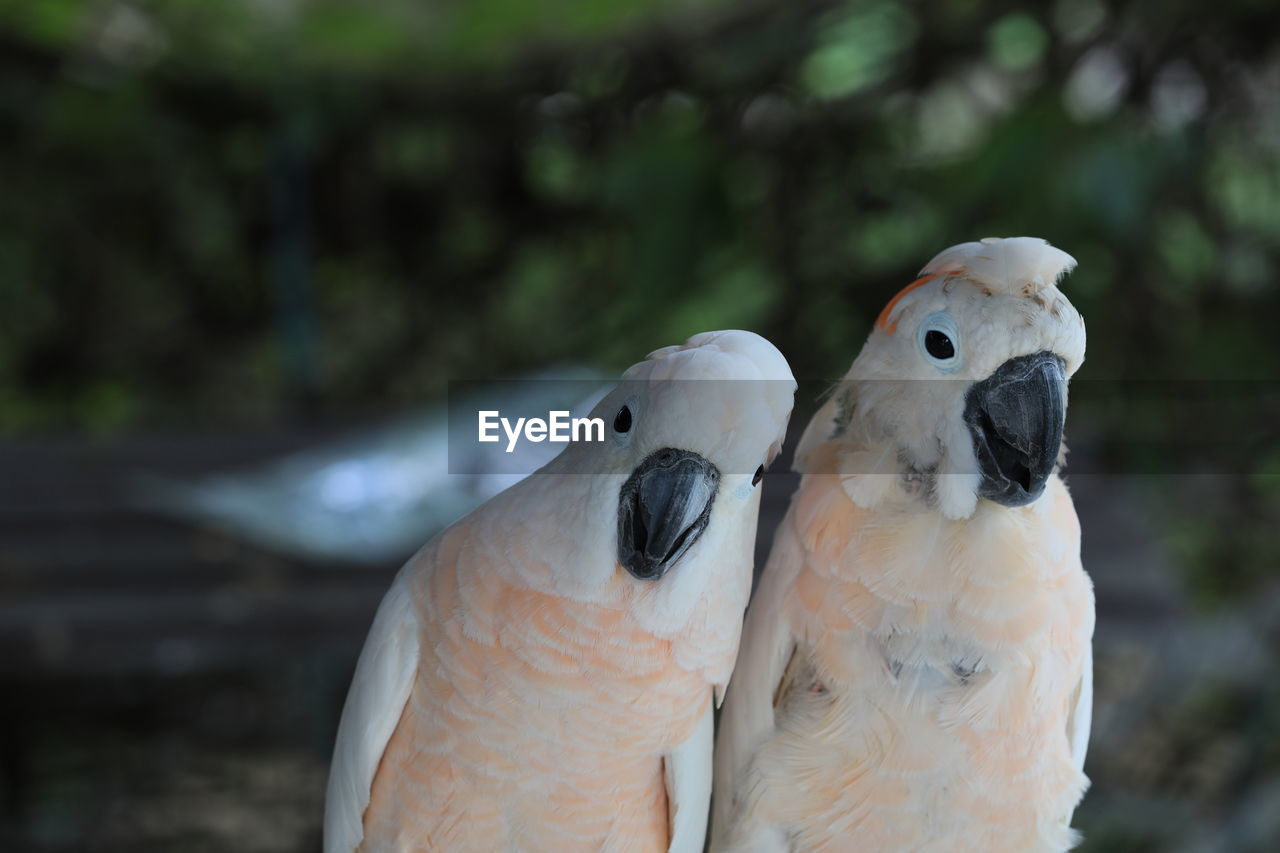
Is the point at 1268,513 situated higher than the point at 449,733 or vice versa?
the point at 1268,513

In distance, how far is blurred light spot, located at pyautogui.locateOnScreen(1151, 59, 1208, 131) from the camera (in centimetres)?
229

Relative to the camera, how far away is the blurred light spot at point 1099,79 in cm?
229

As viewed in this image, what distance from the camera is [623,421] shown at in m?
0.61

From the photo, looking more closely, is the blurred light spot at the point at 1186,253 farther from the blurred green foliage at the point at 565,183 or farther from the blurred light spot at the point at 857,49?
the blurred light spot at the point at 857,49

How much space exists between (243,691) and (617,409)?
2.12 m

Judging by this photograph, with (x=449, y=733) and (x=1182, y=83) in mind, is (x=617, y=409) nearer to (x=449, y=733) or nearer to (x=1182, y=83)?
(x=449, y=733)

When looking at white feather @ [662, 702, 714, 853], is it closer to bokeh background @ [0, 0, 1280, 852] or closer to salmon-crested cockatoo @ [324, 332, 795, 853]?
A: salmon-crested cockatoo @ [324, 332, 795, 853]

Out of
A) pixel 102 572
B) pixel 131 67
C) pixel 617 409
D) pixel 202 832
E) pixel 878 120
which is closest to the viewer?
pixel 617 409

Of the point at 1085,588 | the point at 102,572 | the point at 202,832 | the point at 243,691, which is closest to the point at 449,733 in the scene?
the point at 1085,588

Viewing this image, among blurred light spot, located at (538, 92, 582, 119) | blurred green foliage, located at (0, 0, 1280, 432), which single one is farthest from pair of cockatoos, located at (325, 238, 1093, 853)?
blurred light spot, located at (538, 92, 582, 119)

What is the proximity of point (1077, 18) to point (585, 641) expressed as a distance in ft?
7.52

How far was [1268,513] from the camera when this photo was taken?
256 cm

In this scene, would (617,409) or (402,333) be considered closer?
(617,409)

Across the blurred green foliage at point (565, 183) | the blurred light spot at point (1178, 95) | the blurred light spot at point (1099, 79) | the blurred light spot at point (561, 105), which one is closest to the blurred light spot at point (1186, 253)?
the blurred green foliage at point (565, 183)
